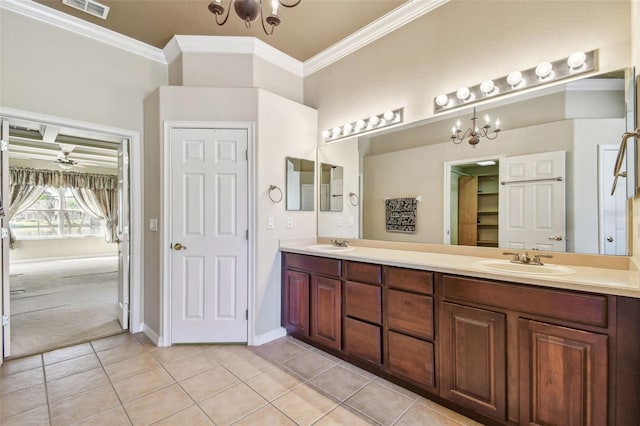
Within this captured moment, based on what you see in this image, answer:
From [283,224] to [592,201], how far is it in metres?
2.33

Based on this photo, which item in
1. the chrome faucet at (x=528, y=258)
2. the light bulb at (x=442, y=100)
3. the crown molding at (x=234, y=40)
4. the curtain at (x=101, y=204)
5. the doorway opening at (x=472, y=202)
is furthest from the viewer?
the curtain at (x=101, y=204)

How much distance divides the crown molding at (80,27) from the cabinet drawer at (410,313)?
3302 millimetres

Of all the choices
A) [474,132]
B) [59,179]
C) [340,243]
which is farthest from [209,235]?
[59,179]

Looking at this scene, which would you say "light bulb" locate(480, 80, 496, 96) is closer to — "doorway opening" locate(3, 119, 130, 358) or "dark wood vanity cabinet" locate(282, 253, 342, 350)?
"dark wood vanity cabinet" locate(282, 253, 342, 350)

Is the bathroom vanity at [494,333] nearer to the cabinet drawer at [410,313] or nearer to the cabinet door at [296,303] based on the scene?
the cabinet drawer at [410,313]

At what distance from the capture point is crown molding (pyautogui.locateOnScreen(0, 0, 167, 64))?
239 centimetres

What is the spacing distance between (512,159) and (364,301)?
143 cm

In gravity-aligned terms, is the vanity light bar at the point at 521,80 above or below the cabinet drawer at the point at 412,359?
above

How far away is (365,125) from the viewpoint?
2.89 meters

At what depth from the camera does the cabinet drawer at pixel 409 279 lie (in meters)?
1.88

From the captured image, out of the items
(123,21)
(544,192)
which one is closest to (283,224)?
(544,192)

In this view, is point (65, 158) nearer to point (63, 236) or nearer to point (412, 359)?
point (63, 236)

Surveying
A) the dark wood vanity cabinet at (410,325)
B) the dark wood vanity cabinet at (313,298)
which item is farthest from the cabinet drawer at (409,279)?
the dark wood vanity cabinet at (313,298)

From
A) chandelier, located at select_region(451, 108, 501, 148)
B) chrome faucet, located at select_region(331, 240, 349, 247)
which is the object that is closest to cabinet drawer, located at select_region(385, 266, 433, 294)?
chrome faucet, located at select_region(331, 240, 349, 247)
